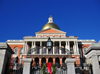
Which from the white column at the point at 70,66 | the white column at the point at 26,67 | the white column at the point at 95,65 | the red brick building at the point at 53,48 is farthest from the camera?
the red brick building at the point at 53,48

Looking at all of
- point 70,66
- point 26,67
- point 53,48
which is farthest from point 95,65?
point 53,48

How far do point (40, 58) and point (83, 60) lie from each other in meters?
16.9

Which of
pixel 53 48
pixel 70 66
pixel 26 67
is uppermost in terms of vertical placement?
pixel 53 48

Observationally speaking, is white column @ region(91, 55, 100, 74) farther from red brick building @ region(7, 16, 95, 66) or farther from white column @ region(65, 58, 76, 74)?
red brick building @ region(7, 16, 95, 66)

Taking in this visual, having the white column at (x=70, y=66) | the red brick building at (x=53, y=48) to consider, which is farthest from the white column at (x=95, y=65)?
the red brick building at (x=53, y=48)

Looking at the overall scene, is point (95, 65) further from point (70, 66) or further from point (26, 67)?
point (26, 67)

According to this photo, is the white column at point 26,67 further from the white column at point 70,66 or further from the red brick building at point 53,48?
the red brick building at point 53,48

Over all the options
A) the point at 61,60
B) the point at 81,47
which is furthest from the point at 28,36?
the point at 81,47

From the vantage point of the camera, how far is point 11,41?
159 feet

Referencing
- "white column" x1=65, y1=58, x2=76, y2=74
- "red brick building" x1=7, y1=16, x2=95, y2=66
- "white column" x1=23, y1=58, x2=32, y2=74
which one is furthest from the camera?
"red brick building" x1=7, y1=16, x2=95, y2=66

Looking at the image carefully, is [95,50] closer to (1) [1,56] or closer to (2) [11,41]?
(1) [1,56]

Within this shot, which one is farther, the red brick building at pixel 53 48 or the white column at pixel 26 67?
the red brick building at pixel 53 48

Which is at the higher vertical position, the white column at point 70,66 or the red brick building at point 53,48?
the red brick building at point 53,48

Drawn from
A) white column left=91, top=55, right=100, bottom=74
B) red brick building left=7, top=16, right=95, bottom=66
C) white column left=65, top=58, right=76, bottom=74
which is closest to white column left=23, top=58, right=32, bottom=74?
white column left=65, top=58, right=76, bottom=74
